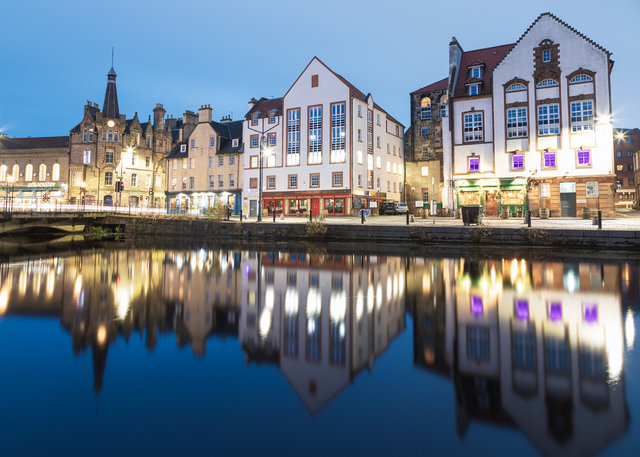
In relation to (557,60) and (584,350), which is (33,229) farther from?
(557,60)

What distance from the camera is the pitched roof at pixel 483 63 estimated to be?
127 ft

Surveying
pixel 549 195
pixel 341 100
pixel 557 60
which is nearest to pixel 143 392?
pixel 549 195

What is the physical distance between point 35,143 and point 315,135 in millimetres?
53571

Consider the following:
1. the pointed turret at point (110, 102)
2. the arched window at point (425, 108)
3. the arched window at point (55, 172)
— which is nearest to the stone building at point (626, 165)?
the arched window at point (425, 108)

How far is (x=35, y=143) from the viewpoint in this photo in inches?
2721

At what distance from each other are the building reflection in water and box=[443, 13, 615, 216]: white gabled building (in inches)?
1053

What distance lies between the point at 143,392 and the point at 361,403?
8.24 feet

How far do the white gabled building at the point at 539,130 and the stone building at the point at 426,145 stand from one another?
15.0 meters

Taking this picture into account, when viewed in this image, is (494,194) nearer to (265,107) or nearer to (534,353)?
(265,107)

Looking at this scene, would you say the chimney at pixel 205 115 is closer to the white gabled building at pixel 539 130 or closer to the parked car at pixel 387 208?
the parked car at pixel 387 208

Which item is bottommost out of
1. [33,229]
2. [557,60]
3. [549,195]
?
[33,229]

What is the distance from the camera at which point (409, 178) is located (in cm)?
5772

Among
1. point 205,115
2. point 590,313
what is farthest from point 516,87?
point 205,115

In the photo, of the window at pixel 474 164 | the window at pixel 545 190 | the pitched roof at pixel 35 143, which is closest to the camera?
the window at pixel 545 190
